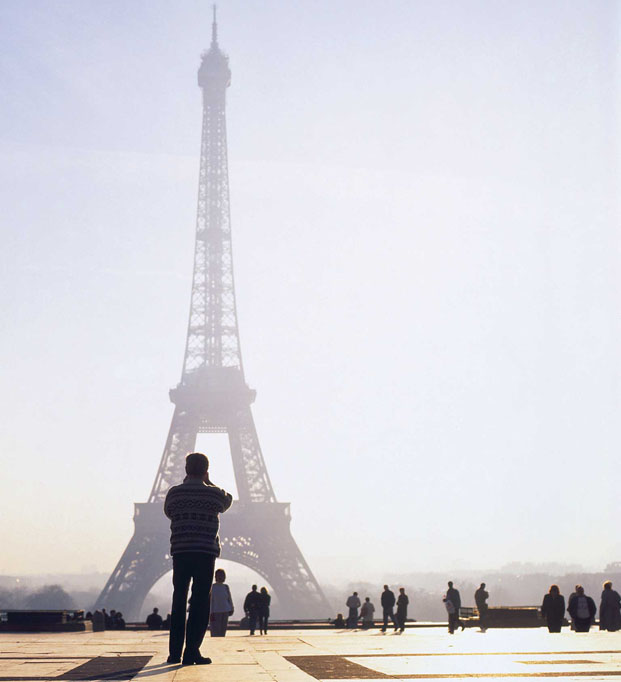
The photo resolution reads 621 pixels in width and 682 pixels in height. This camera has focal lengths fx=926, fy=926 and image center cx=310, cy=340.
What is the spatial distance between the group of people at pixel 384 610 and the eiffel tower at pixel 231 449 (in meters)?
31.0

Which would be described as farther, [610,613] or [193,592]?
[610,613]

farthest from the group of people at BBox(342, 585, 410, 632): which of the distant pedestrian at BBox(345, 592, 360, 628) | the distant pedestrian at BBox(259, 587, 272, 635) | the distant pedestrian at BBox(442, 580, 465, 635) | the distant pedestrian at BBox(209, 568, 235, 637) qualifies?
the distant pedestrian at BBox(209, 568, 235, 637)

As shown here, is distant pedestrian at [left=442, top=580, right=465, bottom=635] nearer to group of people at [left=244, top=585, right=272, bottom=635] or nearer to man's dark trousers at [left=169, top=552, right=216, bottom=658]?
group of people at [left=244, top=585, right=272, bottom=635]

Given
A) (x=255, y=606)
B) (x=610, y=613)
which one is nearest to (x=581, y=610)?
(x=610, y=613)

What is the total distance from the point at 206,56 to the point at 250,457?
4127cm

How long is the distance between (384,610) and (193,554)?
21.4m

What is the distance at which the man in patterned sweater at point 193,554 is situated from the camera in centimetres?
841

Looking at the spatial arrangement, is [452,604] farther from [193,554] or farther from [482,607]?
[193,554]

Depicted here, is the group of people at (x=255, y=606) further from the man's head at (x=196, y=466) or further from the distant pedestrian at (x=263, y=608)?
the man's head at (x=196, y=466)

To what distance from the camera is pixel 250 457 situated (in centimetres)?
7456

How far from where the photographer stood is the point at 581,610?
63.1 feet

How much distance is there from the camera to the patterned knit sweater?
8406mm

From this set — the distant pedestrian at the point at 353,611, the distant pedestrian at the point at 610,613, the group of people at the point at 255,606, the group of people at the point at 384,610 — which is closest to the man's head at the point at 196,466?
the distant pedestrian at the point at 610,613

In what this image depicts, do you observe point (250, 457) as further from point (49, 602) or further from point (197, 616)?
point (197, 616)
